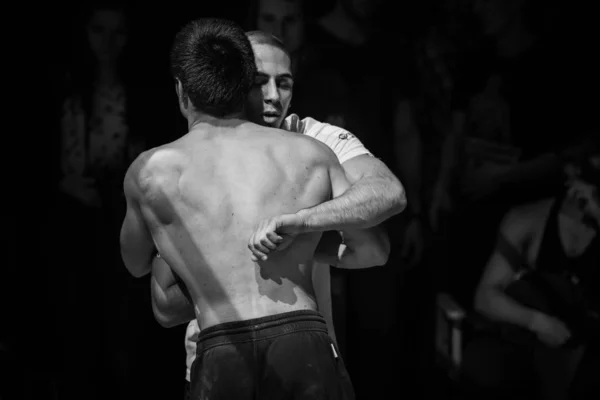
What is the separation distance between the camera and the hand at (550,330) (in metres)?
4.62

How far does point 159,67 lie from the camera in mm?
4910

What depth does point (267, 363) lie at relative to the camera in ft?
7.98

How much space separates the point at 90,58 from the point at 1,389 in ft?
5.75

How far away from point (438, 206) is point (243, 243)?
280cm

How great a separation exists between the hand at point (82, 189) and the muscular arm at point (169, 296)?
79.6 inches

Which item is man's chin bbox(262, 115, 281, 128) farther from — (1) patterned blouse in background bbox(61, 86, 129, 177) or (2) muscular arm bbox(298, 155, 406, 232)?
(1) patterned blouse in background bbox(61, 86, 129, 177)

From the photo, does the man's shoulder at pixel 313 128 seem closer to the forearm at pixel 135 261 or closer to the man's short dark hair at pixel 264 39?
the man's short dark hair at pixel 264 39

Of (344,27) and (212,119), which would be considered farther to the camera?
(344,27)

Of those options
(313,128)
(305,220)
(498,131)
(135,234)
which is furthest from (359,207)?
(498,131)

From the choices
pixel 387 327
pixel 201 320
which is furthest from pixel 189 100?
pixel 387 327

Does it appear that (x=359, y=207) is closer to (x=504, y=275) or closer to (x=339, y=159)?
(x=339, y=159)

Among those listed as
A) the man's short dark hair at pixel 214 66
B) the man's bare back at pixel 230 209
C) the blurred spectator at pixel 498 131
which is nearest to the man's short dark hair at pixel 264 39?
the man's short dark hair at pixel 214 66

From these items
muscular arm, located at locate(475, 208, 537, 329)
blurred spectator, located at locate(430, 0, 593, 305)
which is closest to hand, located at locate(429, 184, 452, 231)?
blurred spectator, located at locate(430, 0, 593, 305)

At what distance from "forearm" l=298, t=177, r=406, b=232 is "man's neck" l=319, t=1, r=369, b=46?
2.57m
